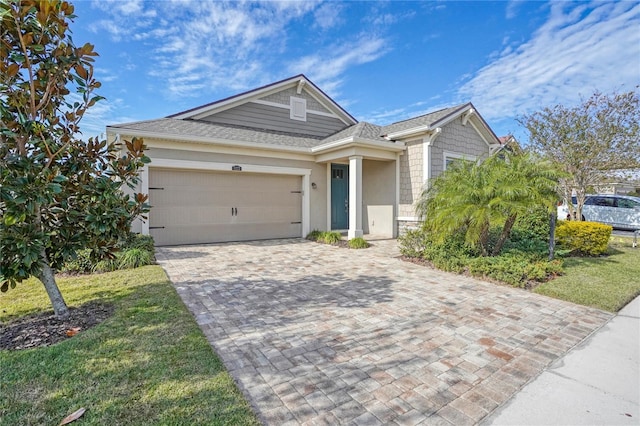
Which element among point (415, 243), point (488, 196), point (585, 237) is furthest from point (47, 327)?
point (585, 237)

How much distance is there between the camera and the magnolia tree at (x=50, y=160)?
322 cm

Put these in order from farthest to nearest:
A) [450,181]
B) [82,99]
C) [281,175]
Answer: [281,175], [450,181], [82,99]

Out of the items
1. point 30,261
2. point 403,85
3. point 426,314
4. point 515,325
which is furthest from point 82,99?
point 403,85

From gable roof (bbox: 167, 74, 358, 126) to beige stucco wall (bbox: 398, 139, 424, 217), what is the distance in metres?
4.43

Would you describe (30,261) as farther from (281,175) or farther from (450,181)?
(281,175)

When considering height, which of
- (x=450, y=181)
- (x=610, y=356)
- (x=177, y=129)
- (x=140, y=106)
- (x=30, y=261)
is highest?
(x=140, y=106)

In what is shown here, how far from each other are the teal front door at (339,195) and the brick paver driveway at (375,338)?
6.28 metres

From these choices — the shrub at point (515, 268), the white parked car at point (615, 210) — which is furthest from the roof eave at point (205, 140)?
the white parked car at point (615, 210)

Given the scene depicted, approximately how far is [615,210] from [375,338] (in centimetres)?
1728

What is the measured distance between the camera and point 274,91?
506 inches

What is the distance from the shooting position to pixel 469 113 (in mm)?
11727

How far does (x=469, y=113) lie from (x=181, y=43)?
422 inches

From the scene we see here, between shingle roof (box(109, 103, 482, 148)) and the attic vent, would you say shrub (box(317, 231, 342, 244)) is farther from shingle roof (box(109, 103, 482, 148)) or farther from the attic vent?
the attic vent

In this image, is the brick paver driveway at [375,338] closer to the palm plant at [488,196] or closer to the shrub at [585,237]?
the palm plant at [488,196]
